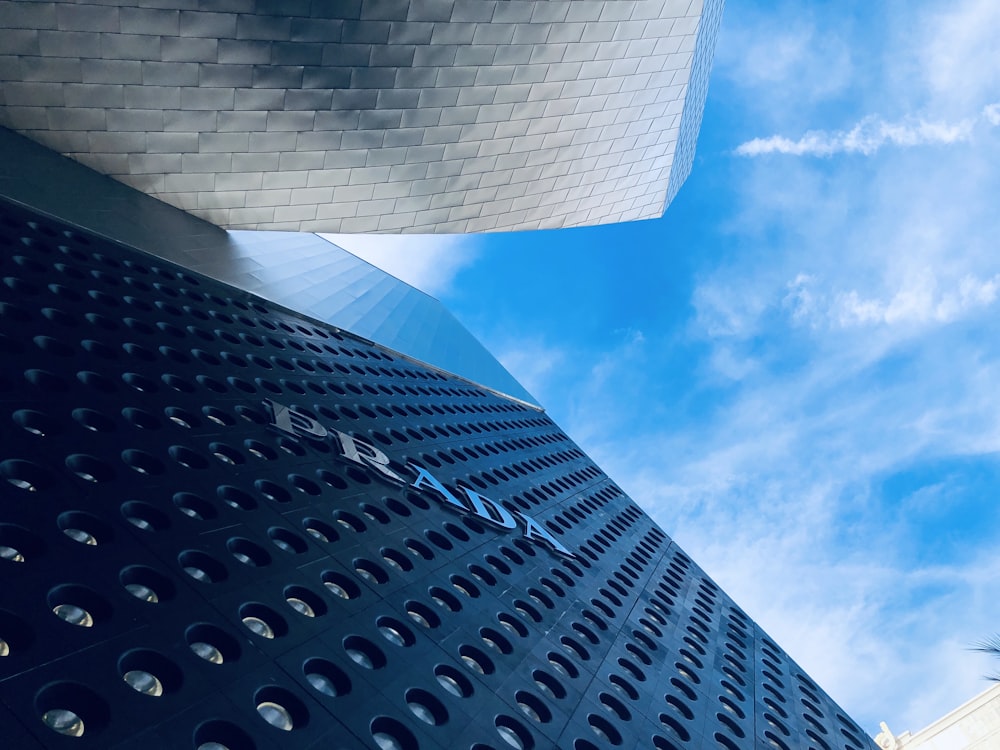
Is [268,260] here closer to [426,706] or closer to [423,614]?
[423,614]

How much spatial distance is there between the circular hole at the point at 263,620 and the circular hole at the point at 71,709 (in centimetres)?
254

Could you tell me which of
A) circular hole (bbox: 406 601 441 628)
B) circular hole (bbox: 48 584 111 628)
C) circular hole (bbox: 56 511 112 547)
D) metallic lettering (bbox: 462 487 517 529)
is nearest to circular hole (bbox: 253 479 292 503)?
circular hole (bbox: 406 601 441 628)

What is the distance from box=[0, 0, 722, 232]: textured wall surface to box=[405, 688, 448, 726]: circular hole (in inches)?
813

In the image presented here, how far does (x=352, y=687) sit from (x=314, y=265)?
31.3 meters

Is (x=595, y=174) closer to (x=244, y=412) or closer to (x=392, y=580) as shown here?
(x=244, y=412)

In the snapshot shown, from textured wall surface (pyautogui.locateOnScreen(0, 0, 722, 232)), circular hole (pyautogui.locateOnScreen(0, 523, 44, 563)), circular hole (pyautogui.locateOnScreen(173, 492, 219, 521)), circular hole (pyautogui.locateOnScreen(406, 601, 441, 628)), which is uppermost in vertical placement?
textured wall surface (pyautogui.locateOnScreen(0, 0, 722, 232))

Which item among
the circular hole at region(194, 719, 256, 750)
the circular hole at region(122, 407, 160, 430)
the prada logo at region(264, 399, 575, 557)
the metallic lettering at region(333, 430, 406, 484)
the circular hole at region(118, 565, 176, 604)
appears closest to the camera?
the circular hole at region(194, 719, 256, 750)

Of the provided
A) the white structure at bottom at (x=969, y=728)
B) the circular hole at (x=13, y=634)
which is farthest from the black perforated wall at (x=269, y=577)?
the white structure at bottom at (x=969, y=728)

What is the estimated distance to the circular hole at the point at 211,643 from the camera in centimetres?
856

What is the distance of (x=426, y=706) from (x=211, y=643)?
3.37 m

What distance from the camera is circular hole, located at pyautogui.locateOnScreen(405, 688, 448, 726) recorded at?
1021 centimetres

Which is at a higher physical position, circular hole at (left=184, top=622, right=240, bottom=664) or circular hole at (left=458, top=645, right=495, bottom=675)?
circular hole at (left=458, top=645, right=495, bottom=675)

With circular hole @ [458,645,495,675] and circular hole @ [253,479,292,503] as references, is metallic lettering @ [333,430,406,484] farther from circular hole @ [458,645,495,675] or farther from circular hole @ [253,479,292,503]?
circular hole @ [458,645,495,675]

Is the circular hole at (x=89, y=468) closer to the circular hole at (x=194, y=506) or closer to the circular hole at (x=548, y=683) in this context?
the circular hole at (x=194, y=506)
